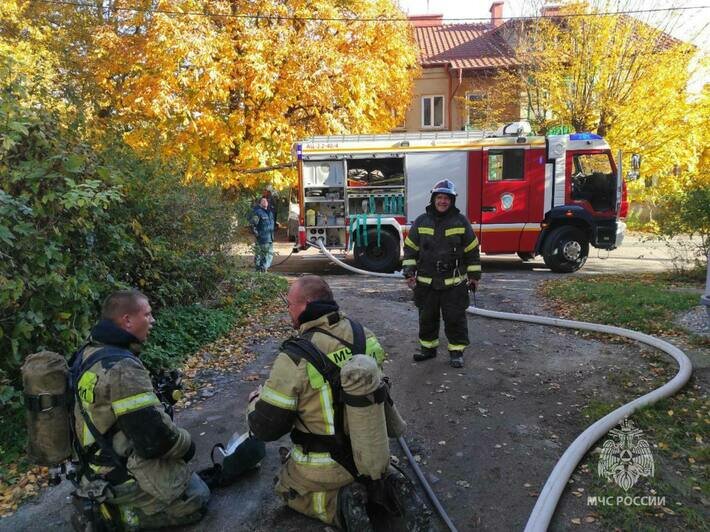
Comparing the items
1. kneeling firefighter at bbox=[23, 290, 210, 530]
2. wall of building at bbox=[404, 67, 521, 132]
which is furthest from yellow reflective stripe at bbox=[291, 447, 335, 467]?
wall of building at bbox=[404, 67, 521, 132]

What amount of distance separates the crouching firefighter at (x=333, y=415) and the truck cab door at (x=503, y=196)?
338 inches

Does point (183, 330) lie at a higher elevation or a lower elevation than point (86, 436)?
lower

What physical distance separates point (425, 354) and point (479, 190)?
20.2ft

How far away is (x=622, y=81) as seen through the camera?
14.1 m

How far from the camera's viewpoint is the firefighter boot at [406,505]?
2.41m

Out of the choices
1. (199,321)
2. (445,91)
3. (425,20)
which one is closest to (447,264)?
(199,321)

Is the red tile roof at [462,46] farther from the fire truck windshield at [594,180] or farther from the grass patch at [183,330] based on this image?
the grass patch at [183,330]

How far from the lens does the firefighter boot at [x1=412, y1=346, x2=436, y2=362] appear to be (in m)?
5.21

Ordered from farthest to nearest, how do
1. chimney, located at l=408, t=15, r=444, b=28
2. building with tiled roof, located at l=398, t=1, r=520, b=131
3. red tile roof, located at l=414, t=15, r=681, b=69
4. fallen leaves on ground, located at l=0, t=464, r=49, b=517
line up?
chimney, located at l=408, t=15, r=444, b=28, building with tiled roof, located at l=398, t=1, r=520, b=131, red tile roof, located at l=414, t=15, r=681, b=69, fallen leaves on ground, located at l=0, t=464, r=49, b=517

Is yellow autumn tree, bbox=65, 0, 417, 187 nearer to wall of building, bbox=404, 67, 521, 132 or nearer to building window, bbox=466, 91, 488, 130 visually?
building window, bbox=466, 91, 488, 130

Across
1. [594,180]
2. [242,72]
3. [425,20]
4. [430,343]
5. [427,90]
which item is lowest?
[430,343]

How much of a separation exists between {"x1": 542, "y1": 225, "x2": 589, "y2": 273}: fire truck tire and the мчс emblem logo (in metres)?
7.32

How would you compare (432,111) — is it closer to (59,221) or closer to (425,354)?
(425,354)

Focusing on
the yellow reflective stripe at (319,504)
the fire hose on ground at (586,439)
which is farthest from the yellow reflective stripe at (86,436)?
the fire hose on ground at (586,439)
